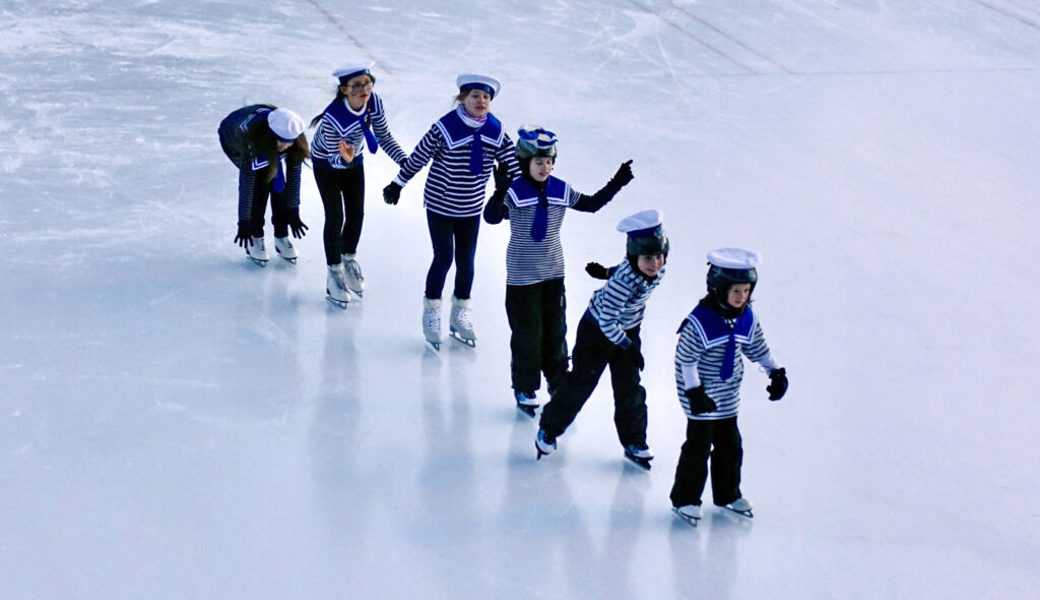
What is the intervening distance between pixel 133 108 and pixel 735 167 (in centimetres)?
388

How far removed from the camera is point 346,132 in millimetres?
5414

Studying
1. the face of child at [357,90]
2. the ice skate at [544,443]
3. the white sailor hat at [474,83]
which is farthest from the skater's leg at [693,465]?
the face of child at [357,90]

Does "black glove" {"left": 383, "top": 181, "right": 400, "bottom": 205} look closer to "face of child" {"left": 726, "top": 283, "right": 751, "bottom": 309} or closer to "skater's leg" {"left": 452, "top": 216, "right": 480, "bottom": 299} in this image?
"skater's leg" {"left": 452, "top": 216, "right": 480, "bottom": 299}

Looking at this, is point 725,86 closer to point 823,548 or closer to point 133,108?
point 133,108

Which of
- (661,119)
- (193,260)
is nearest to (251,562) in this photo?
(193,260)

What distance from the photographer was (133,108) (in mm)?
7621

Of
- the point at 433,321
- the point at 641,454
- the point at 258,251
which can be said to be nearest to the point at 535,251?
the point at 433,321

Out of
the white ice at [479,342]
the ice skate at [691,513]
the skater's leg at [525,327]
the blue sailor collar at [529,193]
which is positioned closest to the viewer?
the white ice at [479,342]

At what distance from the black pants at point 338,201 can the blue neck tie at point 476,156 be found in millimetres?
808

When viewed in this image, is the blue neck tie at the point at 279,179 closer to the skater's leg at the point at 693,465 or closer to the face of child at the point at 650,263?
the face of child at the point at 650,263

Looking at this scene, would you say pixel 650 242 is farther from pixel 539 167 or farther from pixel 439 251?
pixel 439 251

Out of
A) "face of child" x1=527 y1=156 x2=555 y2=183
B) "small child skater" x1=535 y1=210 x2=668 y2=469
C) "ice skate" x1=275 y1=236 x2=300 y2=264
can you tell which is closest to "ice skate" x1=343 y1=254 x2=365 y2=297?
"ice skate" x1=275 y1=236 x2=300 y2=264

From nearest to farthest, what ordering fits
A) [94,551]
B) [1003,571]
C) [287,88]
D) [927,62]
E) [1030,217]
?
[94,551] < [1003,571] < [1030,217] < [287,88] < [927,62]

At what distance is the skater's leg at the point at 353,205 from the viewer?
18.5ft
